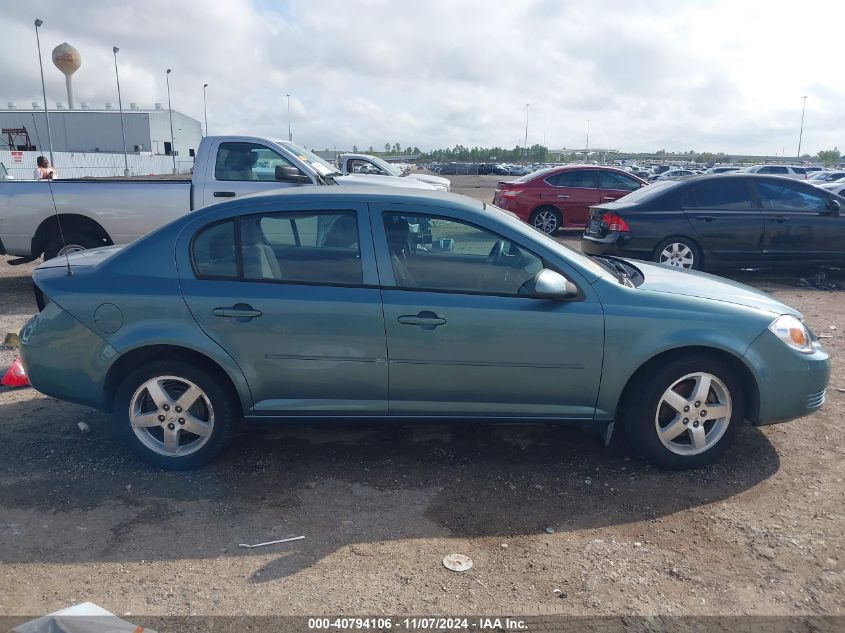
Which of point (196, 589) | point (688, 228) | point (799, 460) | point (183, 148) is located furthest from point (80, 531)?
point (183, 148)

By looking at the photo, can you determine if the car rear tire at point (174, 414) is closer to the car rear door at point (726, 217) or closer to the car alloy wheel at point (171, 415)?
the car alloy wheel at point (171, 415)

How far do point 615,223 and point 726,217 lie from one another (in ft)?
5.11

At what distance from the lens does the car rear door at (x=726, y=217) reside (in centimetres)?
944

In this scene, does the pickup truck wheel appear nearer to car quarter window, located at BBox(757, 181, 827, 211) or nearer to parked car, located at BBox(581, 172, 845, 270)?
parked car, located at BBox(581, 172, 845, 270)

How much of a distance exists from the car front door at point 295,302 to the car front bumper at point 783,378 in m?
2.23

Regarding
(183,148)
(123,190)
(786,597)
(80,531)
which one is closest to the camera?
(786,597)

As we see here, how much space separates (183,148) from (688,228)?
3122 inches

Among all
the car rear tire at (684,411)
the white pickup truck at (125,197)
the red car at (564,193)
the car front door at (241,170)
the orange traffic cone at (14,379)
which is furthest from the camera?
the red car at (564,193)

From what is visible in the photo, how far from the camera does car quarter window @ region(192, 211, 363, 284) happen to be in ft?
13.1

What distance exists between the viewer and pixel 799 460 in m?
4.29

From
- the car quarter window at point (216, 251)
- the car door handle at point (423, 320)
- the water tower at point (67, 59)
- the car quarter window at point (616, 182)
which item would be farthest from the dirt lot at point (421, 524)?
the water tower at point (67, 59)

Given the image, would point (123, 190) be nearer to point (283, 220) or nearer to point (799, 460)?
point (283, 220)

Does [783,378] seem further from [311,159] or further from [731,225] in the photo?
[311,159]

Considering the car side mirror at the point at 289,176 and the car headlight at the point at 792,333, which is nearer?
the car headlight at the point at 792,333
